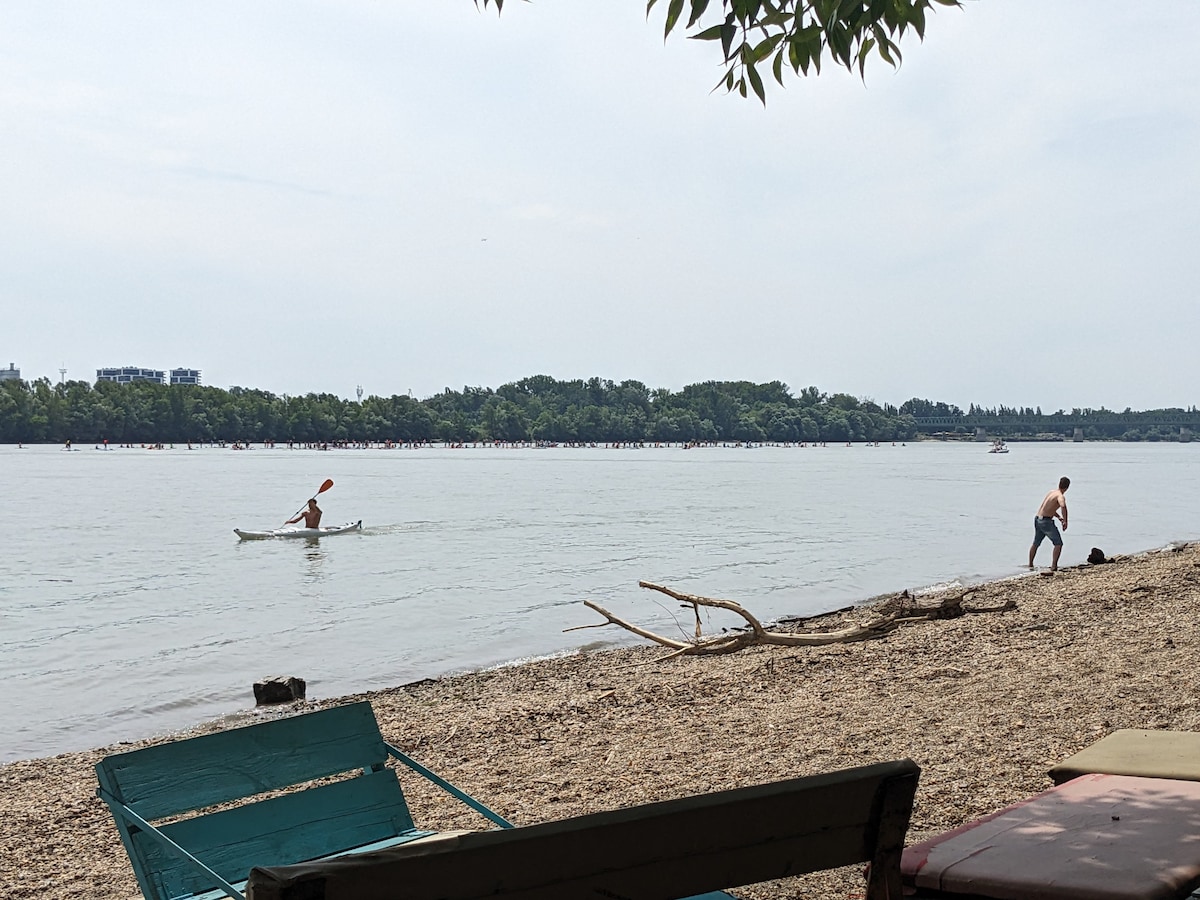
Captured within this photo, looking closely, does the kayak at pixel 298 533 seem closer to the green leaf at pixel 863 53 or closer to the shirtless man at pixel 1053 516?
the shirtless man at pixel 1053 516

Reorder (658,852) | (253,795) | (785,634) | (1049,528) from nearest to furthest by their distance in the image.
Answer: (658,852)
(253,795)
(785,634)
(1049,528)

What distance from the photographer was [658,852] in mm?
1930

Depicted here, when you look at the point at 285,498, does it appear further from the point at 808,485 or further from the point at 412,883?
the point at 412,883

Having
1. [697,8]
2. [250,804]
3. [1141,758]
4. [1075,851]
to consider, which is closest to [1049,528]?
[1141,758]

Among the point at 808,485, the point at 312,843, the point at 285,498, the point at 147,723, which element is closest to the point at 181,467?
the point at 285,498

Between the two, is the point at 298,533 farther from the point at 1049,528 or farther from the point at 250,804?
the point at 250,804

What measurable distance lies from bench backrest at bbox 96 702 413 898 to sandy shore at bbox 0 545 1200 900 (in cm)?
181

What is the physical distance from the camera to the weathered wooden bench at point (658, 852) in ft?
5.69

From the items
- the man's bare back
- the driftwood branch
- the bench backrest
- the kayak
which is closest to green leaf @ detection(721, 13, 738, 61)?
the bench backrest

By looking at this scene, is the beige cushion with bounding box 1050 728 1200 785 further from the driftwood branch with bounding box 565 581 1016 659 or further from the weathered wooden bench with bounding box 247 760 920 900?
the driftwood branch with bounding box 565 581 1016 659

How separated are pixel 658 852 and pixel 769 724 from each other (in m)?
5.88

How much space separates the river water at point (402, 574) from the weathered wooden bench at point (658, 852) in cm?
1005

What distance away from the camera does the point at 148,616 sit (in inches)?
822

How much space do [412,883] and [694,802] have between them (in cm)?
50
